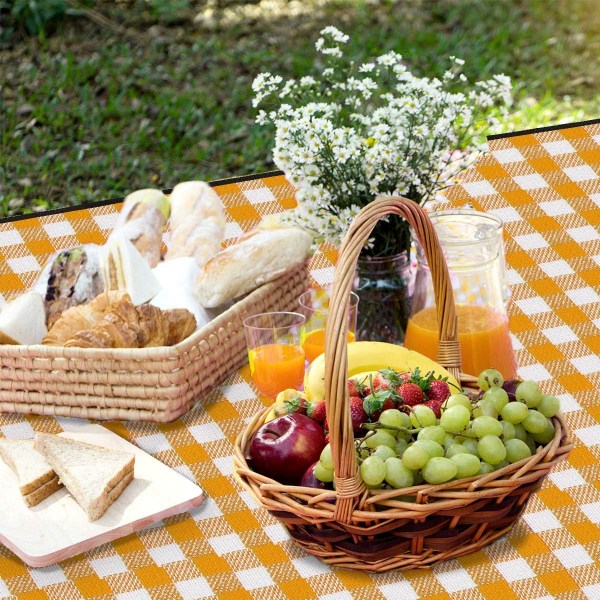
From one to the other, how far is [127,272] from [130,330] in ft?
0.44

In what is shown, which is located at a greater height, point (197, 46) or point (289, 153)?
point (289, 153)

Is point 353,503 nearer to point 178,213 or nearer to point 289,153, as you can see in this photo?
point 289,153

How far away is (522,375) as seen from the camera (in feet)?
5.20

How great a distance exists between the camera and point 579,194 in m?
1.92

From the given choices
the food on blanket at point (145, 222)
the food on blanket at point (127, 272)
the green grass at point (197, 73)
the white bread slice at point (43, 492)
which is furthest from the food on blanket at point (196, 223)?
the green grass at point (197, 73)

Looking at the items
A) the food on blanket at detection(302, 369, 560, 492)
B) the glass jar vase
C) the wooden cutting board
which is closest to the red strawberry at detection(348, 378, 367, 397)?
the food on blanket at detection(302, 369, 560, 492)

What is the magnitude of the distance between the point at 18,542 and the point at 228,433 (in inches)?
13.9

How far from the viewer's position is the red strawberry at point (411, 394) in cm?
122

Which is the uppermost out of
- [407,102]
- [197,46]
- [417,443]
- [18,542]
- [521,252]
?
[407,102]

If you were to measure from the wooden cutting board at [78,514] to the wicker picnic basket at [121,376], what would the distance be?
0.47 ft

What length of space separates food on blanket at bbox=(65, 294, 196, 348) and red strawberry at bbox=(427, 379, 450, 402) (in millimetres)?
450

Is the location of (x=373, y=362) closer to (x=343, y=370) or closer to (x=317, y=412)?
(x=317, y=412)

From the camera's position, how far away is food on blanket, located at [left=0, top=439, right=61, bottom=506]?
1311 mm

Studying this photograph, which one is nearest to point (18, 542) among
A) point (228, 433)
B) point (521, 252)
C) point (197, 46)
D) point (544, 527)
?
point (228, 433)
